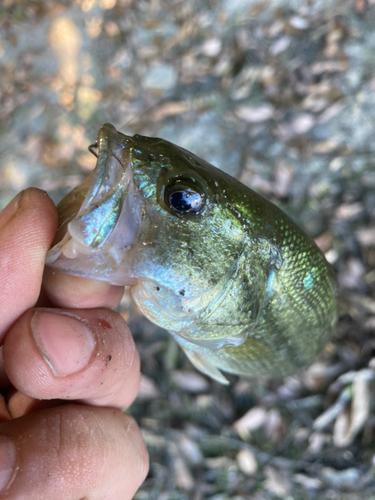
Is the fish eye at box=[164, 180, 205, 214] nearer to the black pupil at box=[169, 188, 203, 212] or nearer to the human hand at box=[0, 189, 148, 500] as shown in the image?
the black pupil at box=[169, 188, 203, 212]

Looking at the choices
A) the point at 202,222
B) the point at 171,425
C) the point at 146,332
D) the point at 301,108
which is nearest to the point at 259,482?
the point at 171,425

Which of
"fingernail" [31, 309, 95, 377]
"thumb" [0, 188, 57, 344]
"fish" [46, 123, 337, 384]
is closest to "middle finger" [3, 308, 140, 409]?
"fingernail" [31, 309, 95, 377]

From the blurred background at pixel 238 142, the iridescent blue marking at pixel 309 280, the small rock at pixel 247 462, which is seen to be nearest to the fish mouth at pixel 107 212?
the iridescent blue marking at pixel 309 280

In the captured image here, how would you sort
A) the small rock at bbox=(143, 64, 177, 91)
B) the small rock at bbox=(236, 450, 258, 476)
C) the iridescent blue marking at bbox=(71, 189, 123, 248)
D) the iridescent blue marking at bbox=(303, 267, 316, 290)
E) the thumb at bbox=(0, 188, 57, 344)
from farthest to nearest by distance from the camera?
the small rock at bbox=(143, 64, 177, 91), the small rock at bbox=(236, 450, 258, 476), the iridescent blue marking at bbox=(303, 267, 316, 290), the thumb at bbox=(0, 188, 57, 344), the iridescent blue marking at bbox=(71, 189, 123, 248)

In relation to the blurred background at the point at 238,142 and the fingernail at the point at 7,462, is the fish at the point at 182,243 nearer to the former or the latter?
the fingernail at the point at 7,462

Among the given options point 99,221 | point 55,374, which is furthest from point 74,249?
point 55,374

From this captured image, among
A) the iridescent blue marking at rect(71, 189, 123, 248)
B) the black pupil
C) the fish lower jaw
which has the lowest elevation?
the black pupil

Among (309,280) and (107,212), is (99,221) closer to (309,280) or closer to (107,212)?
(107,212)

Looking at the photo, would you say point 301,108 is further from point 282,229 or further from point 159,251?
point 159,251
